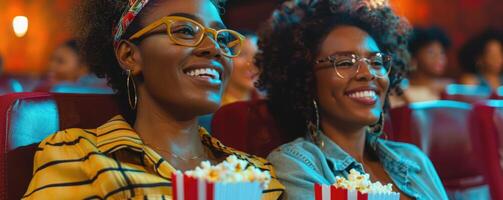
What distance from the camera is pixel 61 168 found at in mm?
1448

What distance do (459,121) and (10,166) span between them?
1.65 meters

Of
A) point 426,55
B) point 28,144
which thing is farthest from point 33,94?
point 426,55

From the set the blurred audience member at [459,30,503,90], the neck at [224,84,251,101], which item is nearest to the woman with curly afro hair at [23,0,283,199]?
the neck at [224,84,251,101]

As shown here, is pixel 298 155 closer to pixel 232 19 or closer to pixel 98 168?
pixel 98 168

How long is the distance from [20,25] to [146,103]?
5417mm

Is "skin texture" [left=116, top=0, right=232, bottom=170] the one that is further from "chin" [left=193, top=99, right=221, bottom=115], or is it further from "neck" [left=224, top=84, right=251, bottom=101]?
"neck" [left=224, top=84, right=251, bottom=101]

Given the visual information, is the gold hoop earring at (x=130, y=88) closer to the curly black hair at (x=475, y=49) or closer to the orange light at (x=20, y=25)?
the curly black hair at (x=475, y=49)

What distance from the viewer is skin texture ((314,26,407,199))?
6.37 ft

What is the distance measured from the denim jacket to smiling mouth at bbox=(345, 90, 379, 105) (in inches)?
6.1

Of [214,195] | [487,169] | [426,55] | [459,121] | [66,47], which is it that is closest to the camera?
[214,195]

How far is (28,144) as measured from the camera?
1.59m

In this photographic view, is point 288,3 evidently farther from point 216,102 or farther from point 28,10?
point 28,10

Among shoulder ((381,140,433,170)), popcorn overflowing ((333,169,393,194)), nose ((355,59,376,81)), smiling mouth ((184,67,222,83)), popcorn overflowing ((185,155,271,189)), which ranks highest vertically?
smiling mouth ((184,67,222,83))

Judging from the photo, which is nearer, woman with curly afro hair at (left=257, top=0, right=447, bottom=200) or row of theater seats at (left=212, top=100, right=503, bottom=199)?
woman with curly afro hair at (left=257, top=0, right=447, bottom=200)
